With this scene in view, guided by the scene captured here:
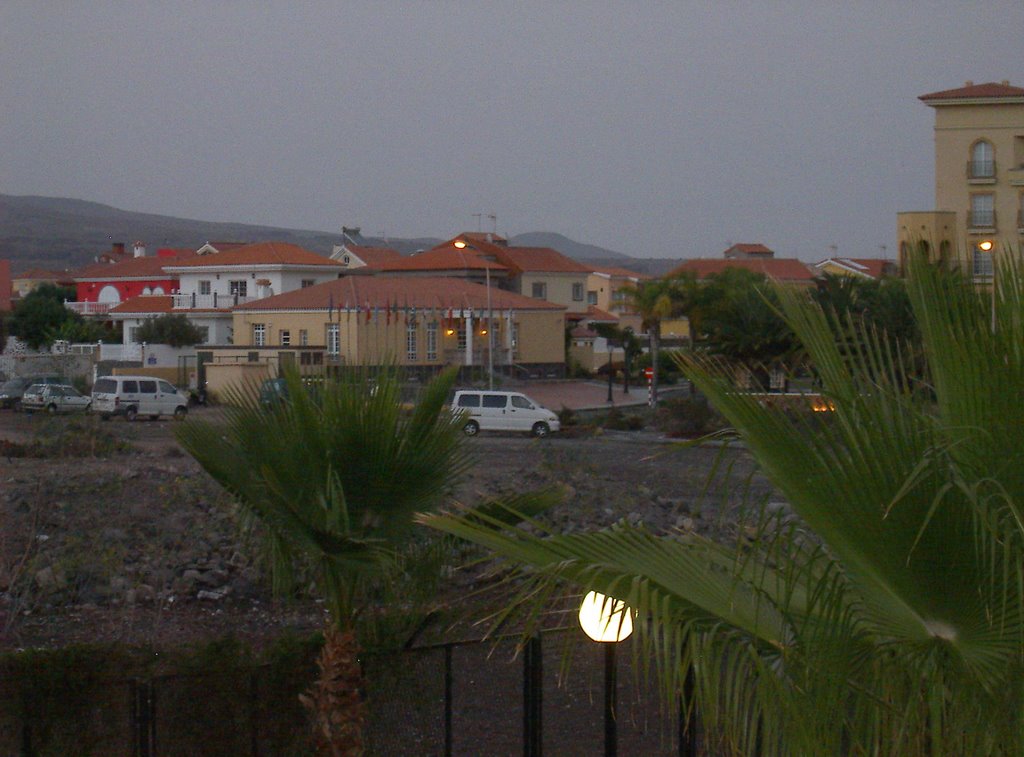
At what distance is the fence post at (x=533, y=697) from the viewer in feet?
27.5

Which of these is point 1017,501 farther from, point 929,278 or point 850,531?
point 929,278

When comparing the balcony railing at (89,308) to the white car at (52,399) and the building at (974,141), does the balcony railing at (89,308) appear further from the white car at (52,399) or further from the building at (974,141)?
the building at (974,141)

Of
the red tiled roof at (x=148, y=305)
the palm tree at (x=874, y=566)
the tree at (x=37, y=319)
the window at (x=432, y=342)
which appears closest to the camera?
the palm tree at (x=874, y=566)

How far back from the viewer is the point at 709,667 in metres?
3.55

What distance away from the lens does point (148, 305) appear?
243ft

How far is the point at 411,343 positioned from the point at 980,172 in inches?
1251

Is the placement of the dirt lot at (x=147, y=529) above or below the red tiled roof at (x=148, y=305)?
below

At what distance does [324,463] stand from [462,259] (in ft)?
243

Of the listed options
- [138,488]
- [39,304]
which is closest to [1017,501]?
[138,488]

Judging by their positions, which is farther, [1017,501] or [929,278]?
[929,278]

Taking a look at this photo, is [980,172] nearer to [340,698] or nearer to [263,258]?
[340,698]

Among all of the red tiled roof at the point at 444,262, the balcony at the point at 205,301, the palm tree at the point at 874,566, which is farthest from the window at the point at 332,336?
the palm tree at the point at 874,566

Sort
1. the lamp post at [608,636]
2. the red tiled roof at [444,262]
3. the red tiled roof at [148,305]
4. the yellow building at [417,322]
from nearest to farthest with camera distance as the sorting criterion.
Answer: the lamp post at [608,636] < the yellow building at [417,322] < the red tiled roof at [148,305] < the red tiled roof at [444,262]

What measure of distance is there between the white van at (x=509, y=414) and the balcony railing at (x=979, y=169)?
15963 millimetres
